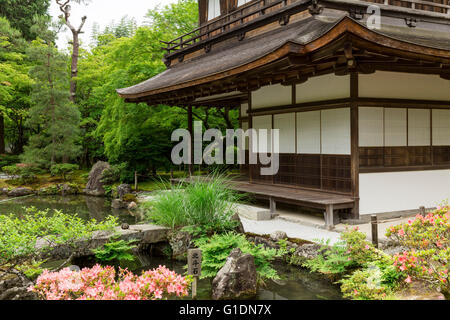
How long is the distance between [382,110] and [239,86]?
11.8ft

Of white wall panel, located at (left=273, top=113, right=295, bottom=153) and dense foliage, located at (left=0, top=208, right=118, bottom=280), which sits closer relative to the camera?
dense foliage, located at (left=0, top=208, right=118, bottom=280)

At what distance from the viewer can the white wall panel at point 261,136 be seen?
33.7 ft

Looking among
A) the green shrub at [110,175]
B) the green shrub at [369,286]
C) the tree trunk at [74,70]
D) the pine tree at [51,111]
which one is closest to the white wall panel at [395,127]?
the green shrub at [369,286]

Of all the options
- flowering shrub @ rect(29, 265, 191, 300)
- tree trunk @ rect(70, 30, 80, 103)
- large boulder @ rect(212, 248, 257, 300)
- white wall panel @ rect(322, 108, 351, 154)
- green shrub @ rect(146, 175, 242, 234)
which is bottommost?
large boulder @ rect(212, 248, 257, 300)

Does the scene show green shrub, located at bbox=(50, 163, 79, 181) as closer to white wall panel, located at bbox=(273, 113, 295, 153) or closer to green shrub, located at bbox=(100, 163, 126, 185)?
green shrub, located at bbox=(100, 163, 126, 185)

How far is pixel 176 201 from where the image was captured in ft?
24.0

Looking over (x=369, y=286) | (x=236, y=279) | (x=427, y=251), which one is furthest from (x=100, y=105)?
(x=427, y=251)

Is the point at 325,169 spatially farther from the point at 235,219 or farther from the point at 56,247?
the point at 56,247

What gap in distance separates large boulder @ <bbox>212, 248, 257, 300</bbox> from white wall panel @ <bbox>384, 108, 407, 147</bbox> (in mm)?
4611

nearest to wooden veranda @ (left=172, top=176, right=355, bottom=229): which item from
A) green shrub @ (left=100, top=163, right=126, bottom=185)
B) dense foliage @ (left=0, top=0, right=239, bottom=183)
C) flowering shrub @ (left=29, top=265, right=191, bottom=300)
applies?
flowering shrub @ (left=29, top=265, right=191, bottom=300)

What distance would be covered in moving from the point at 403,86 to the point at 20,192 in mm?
15795

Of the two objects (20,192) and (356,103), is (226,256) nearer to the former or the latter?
(356,103)

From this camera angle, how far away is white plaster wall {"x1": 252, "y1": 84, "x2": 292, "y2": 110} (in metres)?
9.57
